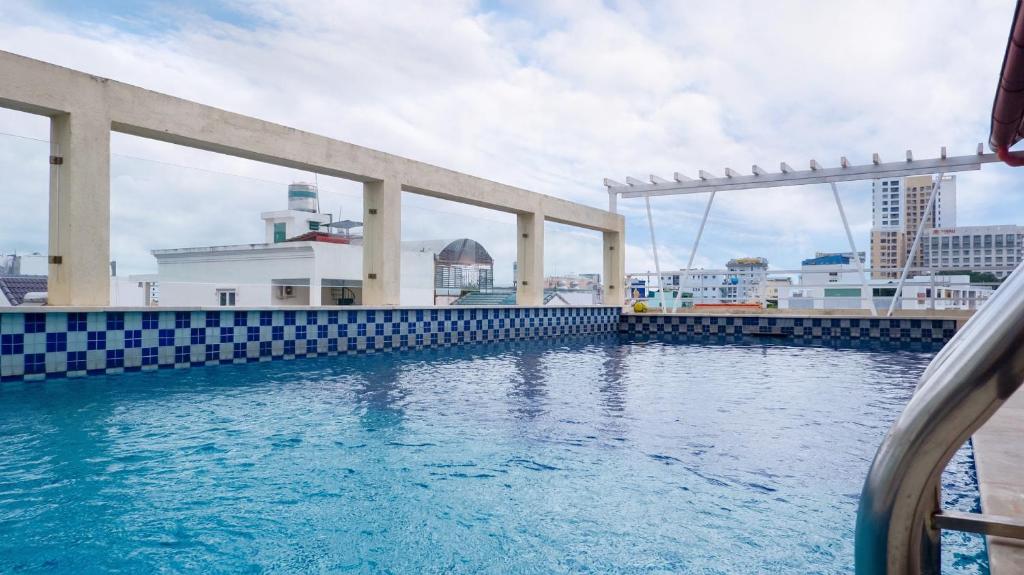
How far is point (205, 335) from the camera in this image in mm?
4992

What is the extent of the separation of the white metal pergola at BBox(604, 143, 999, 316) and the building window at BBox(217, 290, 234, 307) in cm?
716

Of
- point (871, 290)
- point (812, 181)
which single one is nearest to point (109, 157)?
point (812, 181)

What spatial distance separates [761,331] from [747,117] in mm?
3370

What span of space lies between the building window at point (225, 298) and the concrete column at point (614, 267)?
22.7ft

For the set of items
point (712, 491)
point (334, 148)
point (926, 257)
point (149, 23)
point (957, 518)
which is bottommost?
point (712, 491)

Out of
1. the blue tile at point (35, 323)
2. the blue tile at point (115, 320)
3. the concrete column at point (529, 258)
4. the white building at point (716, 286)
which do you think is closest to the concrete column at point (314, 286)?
the blue tile at point (115, 320)

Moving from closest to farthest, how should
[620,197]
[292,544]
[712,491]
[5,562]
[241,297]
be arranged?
1. [5,562]
2. [292,544]
3. [712,491]
4. [241,297]
5. [620,197]

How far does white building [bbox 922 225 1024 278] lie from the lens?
878 centimetres

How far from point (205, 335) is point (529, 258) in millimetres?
4896

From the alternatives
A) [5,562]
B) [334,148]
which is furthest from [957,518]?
[334,148]

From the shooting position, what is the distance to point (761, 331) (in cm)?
970

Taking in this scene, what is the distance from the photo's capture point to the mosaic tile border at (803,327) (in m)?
8.57

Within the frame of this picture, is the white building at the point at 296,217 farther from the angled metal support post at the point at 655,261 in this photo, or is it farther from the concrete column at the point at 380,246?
the angled metal support post at the point at 655,261

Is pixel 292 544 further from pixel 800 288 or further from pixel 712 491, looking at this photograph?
pixel 800 288
